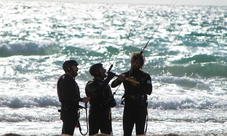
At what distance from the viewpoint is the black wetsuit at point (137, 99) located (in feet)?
26.8

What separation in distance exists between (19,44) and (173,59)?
960 centimetres

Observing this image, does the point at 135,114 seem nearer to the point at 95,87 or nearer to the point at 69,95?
the point at 95,87

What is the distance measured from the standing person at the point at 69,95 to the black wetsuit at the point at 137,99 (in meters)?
0.62

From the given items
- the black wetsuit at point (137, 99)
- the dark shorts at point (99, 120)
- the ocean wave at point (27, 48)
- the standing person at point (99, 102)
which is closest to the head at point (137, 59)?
the black wetsuit at point (137, 99)

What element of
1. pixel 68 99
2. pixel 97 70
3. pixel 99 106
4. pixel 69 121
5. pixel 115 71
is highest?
pixel 115 71

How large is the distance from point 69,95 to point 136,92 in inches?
41.4

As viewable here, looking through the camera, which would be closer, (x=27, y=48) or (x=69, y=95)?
(x=69, y=95)

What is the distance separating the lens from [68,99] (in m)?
8.27

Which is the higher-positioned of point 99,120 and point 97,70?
point 97,70

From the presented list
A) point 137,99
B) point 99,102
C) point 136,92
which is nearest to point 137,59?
point 136,92

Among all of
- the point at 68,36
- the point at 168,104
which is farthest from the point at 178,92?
the point at 68,36

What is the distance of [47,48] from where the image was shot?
3152 cm

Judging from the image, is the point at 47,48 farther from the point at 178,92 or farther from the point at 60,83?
the point at 60,83

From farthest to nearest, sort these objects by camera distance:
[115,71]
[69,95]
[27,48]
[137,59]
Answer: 1. [27,48]
2. [115,71]
3. [69,95]
4. [137,59]
